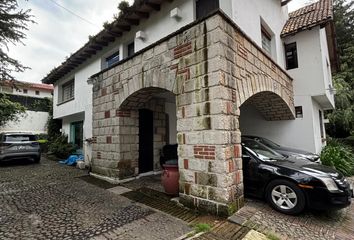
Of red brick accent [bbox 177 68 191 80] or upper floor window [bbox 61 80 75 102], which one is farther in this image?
upper floor window [bbox 61 80 75 102]

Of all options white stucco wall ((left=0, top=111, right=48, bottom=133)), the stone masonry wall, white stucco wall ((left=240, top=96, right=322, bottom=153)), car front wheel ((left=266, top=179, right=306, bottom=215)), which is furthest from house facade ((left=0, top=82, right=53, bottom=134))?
car front wheel ((left=266, top=179, right=306, bottom=215))

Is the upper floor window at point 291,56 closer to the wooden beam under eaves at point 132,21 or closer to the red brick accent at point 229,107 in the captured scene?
the red brick accent at point 229,107

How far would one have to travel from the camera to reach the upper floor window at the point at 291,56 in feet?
26.9

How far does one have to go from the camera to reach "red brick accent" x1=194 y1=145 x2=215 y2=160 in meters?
3.68

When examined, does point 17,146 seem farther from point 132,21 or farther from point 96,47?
point 132,21

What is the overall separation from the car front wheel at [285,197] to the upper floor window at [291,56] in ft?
19.9

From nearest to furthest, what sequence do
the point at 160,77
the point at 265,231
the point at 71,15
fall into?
the point at 265,231 < the point at 160,77 < the point at 71,15

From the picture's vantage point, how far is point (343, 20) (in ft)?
58.9

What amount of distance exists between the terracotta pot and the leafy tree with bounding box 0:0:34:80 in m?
9.78

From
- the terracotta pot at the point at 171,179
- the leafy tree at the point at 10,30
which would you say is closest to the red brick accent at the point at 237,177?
the terracotta pot at the point at 171,179

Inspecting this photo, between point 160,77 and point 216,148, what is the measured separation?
2.22m

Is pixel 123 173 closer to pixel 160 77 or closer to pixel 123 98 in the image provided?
pixel 123 98

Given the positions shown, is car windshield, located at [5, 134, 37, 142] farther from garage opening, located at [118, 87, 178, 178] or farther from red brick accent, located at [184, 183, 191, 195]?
red brick accent, located at [184, 183, 191, 195]

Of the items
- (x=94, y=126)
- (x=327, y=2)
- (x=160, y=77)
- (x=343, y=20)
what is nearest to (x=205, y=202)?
(x=160, y=77)
